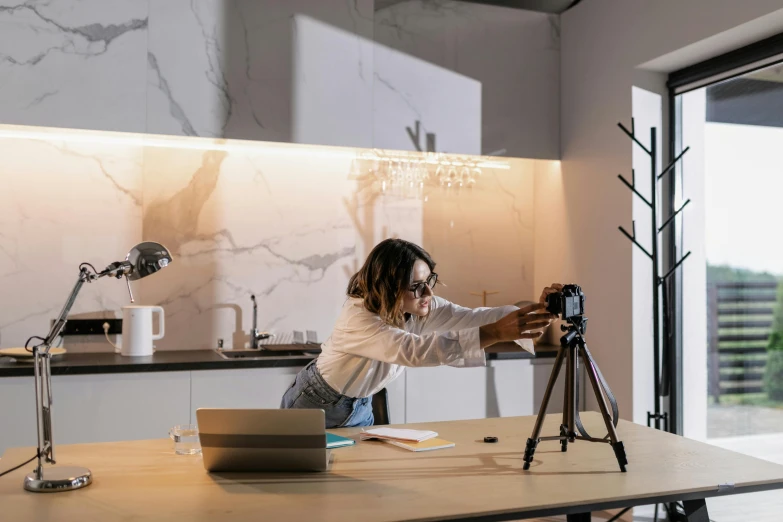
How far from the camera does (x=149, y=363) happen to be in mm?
3318

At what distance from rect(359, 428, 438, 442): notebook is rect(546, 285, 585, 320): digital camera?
1.80 ft

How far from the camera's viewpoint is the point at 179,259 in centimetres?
389

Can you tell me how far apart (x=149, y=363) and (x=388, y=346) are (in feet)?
4.61

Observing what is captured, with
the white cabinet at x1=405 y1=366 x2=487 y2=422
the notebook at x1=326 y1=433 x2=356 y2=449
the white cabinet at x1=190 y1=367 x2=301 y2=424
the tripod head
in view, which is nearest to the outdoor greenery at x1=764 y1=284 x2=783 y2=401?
the white cabinet at x1=405 y1=366 x2=487 y2=422

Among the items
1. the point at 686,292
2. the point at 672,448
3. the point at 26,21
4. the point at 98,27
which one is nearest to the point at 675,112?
the point at 686,292

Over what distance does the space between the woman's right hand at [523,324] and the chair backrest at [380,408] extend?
0.92 m

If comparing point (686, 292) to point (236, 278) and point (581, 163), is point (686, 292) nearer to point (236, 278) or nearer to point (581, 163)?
point (581, 163)

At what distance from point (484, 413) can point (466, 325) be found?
3.76 ft

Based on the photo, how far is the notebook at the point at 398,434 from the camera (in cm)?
223

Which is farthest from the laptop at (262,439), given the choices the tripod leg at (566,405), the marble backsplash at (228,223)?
the marble backsplash at (228,223)

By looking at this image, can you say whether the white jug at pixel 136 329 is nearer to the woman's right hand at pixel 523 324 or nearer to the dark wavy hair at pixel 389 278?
the dark wavy hair at pixel 389 278

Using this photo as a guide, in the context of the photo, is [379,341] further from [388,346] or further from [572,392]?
[572,392]

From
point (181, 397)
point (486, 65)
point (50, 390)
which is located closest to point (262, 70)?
point (486, 65)

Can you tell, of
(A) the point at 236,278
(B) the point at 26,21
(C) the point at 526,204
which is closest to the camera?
(B) the point at 26,21
